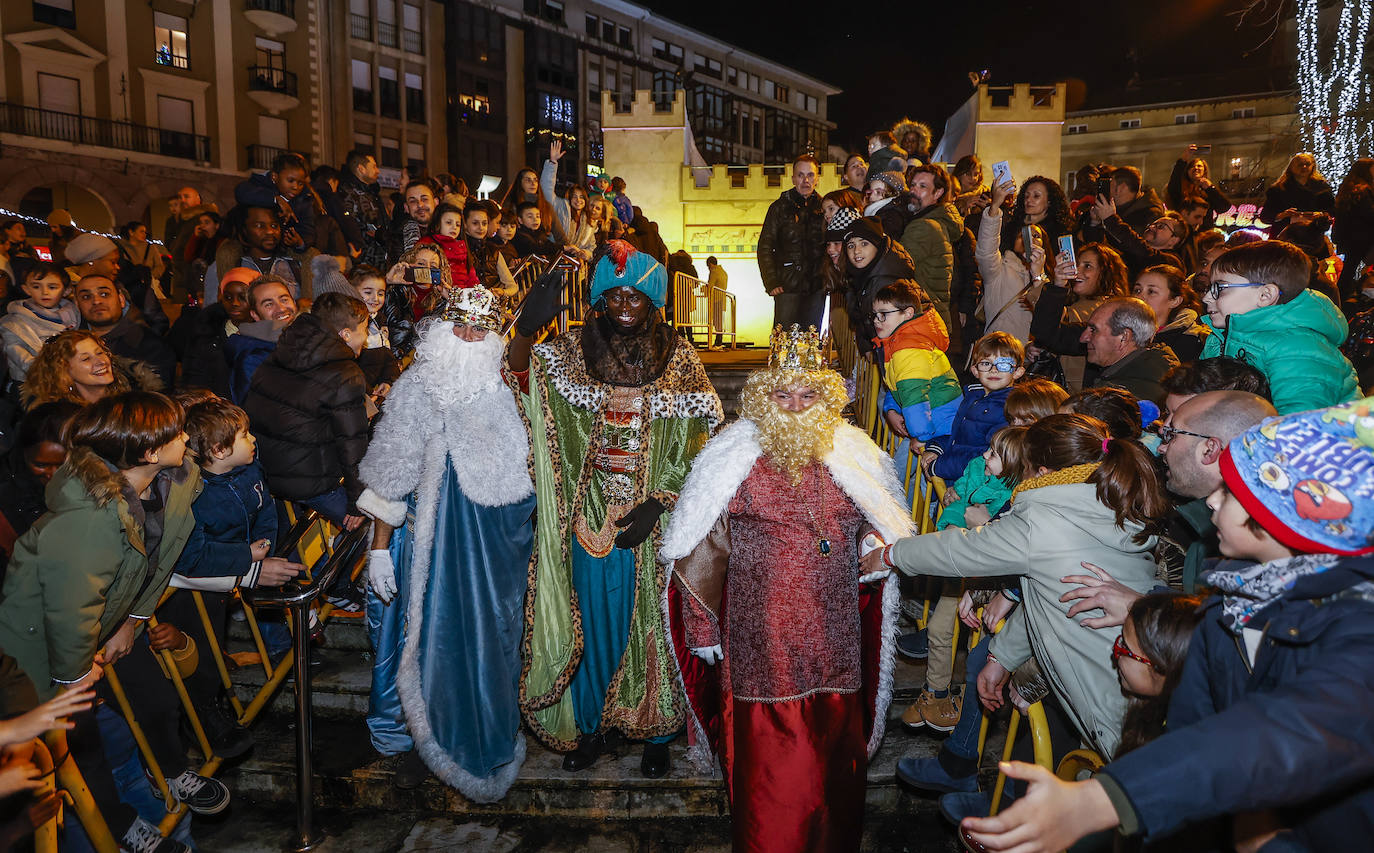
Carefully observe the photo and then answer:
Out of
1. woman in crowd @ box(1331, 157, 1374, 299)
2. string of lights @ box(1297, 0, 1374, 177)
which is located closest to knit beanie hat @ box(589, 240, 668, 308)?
woman in crowd @ box(1331, 157, 1374, 299)

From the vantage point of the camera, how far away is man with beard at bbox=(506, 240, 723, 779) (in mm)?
3826

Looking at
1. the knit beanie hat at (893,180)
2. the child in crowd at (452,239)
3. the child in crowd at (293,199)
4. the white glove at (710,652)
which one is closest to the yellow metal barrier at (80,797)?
the white glove at (710,652)

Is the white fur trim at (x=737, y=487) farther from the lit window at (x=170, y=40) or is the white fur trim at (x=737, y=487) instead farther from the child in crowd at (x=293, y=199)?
the lit window at (x=170, y=40)

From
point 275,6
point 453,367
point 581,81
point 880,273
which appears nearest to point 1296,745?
point 453,367

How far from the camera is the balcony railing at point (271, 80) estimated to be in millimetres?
25125

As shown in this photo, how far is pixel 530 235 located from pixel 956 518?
267 inches

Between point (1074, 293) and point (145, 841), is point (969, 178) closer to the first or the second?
point (1074, 293)

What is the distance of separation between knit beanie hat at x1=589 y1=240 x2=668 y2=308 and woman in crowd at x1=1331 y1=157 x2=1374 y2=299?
6400mm

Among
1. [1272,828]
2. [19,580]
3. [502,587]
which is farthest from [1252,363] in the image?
[19,580]

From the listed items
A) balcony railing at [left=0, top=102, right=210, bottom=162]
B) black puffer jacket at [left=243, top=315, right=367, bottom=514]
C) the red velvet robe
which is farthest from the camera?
balcony railing at [left=0, top=102, right=210, bottom=162]

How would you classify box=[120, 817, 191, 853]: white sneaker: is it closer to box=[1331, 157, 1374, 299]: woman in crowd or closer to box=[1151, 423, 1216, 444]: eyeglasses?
box=[1151, 423, 1216, 444]: eyeglasses

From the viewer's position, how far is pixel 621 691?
389 centimetres

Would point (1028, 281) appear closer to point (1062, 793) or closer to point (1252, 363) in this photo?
point (1252, 363)

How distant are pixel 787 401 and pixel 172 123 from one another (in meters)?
27.4
